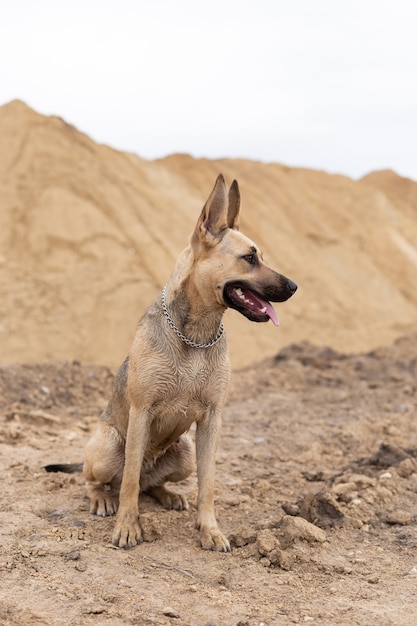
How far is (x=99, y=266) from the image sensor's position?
15289 mm

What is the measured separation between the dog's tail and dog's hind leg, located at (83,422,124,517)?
31.7 inches

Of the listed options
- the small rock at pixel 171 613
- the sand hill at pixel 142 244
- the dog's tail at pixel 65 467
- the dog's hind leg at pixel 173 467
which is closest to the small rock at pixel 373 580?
the small rock at pixel 171 613

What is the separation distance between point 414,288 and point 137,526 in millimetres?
16185

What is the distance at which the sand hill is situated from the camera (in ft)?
47.2

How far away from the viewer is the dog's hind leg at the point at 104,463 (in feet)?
17.7

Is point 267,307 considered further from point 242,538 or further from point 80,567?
point 80,567

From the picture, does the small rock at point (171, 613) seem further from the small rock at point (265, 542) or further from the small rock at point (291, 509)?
the small rock at point (291, 509)

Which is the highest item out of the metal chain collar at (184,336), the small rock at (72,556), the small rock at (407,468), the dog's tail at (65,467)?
the metal chain collar at (184,336)

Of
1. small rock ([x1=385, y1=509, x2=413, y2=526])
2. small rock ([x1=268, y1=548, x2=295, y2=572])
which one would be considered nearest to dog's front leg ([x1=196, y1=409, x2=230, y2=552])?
small rock ([x1=268, y1=548, x2=295, y2=572])

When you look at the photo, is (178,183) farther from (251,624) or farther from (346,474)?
(251,624)

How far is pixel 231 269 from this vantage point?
469 cm

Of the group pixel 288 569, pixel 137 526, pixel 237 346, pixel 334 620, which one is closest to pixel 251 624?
pixel 334 620

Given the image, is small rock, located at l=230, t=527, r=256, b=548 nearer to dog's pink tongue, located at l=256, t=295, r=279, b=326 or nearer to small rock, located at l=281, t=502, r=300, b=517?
small rock, located at l=281, t=502, r=300, b=517

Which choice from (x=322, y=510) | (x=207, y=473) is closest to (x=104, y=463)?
(x=207, y=473)
